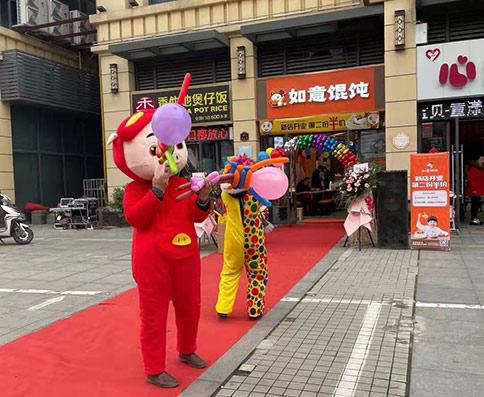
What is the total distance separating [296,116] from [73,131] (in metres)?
9.86

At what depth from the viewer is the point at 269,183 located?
14.0 feet

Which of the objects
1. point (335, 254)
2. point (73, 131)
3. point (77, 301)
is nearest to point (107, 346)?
point (77, 301)

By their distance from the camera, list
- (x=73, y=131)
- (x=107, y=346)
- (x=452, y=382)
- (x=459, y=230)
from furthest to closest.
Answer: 1. (x=73, y=131)
2. (x=459, y=230)
3. (x=107, y=346)
4. (x=452, y=382)

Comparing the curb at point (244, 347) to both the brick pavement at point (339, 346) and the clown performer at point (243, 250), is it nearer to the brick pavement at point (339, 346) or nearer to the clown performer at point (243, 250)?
the brick pavement at point (339, 346)

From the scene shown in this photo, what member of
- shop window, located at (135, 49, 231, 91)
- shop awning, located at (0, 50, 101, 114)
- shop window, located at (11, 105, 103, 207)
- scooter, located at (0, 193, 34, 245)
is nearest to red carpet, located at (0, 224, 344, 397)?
scooter, located at (0, 193, 34, 245)

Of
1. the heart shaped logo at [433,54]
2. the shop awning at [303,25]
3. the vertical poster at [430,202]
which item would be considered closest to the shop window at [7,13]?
the shop awning at [303,25]

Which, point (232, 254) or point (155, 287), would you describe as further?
point (232, 254)

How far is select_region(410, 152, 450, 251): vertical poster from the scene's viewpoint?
7.96m

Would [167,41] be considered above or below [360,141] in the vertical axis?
above

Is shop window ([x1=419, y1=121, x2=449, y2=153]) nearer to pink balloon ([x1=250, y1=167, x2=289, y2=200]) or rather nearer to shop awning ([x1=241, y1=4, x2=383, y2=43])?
shop awning ([x1=241, y1=4, x2=383, y2=43])

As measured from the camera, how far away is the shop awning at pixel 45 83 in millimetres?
14297

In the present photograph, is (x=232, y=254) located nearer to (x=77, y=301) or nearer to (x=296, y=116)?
(x=77, y=301)

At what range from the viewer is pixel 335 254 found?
808 cm

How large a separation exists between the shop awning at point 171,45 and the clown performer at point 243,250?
28.6 ft
